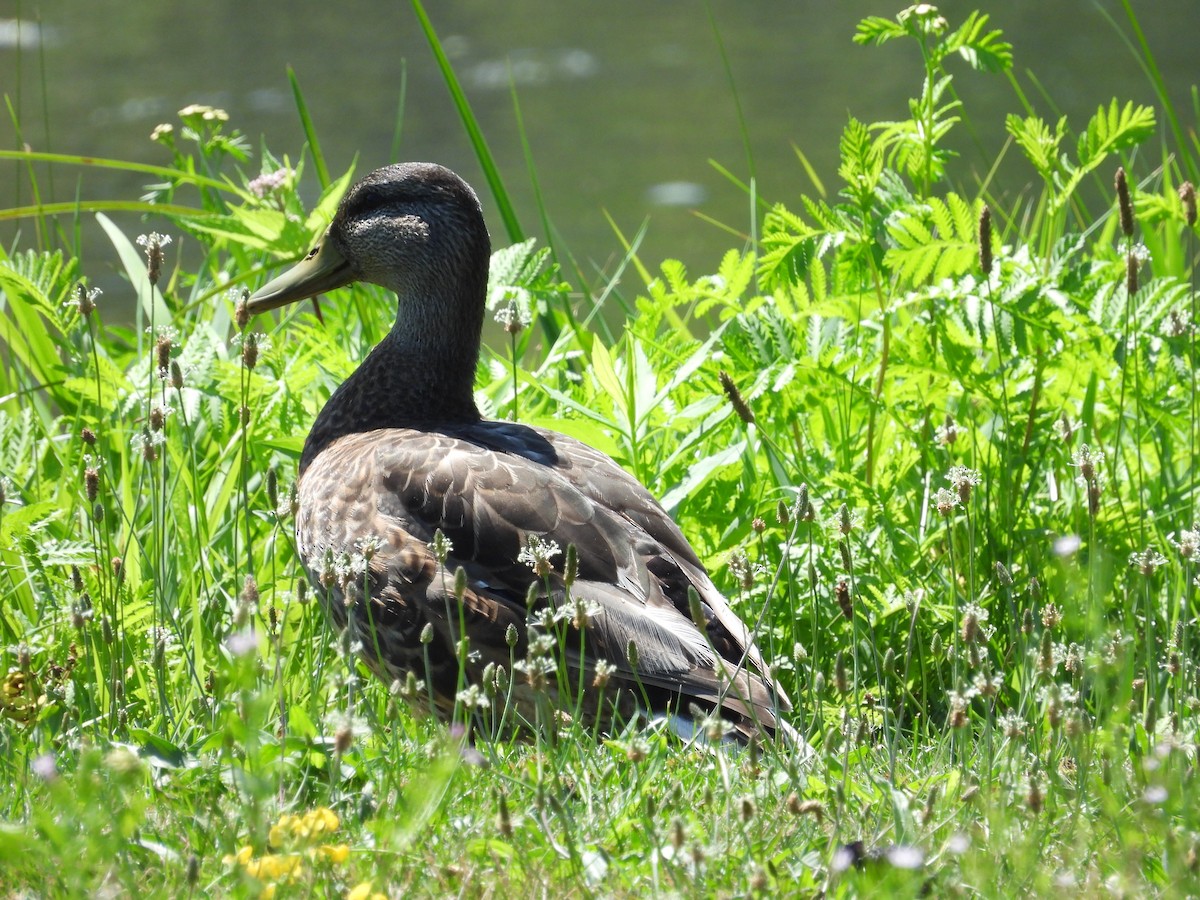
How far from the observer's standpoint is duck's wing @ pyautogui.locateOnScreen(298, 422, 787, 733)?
3.13 m

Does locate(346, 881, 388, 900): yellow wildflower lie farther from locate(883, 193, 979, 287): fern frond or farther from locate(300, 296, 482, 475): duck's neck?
locate(883, 193, 979, 287): fern frond

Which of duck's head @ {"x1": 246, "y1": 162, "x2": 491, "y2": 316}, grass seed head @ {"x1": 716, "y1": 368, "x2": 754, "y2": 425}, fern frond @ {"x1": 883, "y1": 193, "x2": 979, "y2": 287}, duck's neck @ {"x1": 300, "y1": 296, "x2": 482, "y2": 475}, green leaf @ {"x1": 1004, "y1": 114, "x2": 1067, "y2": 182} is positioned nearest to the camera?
grass seed head @ {"x1": 716, "y1": 368, "x2": 754, "y2": 425}

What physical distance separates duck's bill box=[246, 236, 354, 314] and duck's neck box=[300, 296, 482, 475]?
0.79 feet

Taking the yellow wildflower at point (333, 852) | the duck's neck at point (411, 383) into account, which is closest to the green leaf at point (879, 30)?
the duck's neck at point (411, 383)

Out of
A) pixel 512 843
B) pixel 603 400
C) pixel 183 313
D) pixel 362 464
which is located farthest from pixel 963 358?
pixel 183 313

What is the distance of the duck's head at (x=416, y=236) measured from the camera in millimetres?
4086

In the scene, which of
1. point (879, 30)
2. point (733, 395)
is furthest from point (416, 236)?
point (733, 395)

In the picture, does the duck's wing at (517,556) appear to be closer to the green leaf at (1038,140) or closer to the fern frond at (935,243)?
the fern frond at (935,243)

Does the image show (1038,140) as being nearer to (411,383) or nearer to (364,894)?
(411,383)

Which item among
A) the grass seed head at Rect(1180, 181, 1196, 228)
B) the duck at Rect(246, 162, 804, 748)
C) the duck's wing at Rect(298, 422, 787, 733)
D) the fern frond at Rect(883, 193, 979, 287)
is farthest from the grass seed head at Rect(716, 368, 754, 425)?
the grass seed head at Rect(1180, 181, 1196, 228)

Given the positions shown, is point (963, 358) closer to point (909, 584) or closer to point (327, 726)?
point (909, 584)

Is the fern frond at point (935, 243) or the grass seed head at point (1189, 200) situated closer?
the grass seed head at point (1189, 200)

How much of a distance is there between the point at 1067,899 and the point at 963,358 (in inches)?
81.0

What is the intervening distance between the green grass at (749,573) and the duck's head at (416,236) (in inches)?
9.4
